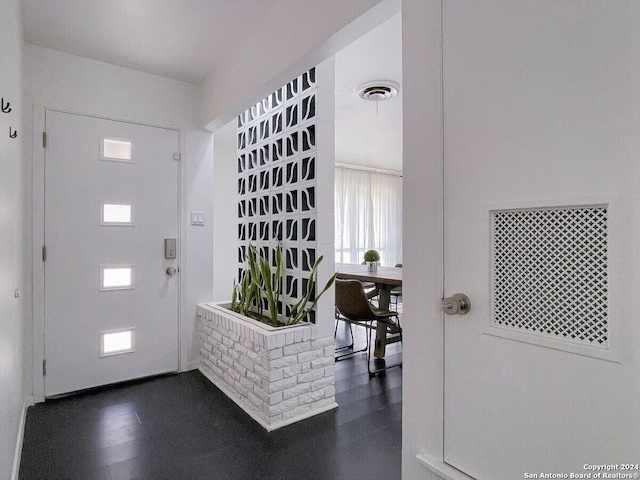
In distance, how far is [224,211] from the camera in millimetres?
4414

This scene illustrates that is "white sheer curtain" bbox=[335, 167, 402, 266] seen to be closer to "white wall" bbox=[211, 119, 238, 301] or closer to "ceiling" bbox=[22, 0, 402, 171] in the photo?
"white wall" bbox=[211, 119, 238, 301]

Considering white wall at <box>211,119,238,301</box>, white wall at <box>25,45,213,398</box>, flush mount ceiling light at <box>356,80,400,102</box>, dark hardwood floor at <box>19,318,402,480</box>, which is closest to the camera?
dark hardwood floor at <box>19,318,402,480</box>

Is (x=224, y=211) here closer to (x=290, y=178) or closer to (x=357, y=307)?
(x=290, y=178)

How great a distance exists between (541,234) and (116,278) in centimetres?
291

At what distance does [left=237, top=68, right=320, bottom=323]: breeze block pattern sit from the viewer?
249cm

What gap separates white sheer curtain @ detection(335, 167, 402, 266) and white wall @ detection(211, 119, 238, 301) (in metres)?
2.73

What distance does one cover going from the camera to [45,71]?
8.51 ft

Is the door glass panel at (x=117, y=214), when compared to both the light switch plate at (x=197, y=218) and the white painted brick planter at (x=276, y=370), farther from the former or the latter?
the white painted brick planter at (x=276, y=370)

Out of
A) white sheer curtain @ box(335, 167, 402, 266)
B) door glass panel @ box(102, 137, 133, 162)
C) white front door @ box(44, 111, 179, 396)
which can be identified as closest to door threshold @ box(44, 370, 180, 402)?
white front door @ box(44, 111, 179, 396)

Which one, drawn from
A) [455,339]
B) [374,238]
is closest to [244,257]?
[455,339]

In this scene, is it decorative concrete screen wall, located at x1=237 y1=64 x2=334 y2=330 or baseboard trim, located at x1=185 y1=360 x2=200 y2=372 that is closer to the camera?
decorative concrete screen wall, located at x1=237 y1=64 x2=334 y2=330

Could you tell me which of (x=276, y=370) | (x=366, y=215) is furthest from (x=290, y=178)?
(x=366, y=215)

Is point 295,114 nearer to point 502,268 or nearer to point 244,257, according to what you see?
point 244,257

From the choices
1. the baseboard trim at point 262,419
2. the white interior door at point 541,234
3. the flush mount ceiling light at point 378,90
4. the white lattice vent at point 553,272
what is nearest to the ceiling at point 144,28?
the flush mount ceiling light at point 378,90
